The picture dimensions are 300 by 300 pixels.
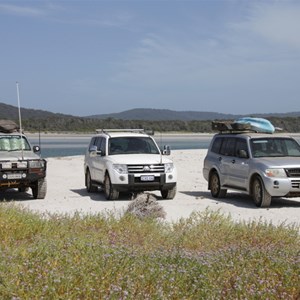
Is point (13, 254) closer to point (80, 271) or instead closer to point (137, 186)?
point (80, 271)

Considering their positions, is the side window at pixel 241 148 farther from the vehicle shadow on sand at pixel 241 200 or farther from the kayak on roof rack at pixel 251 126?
the vehicle shadow on sand at pixel 241 200

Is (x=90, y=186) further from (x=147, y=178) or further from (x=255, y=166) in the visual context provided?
(x=255, y=166)

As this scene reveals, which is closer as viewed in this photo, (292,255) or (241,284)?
(241,284)

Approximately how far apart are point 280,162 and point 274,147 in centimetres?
125

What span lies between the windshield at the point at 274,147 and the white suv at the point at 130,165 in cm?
226

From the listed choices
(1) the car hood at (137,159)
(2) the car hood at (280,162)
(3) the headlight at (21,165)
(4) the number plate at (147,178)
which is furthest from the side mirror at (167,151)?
(3) the headlight at (21,165)

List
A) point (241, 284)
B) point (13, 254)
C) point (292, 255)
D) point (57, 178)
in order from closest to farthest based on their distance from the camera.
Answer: point (241, 284), point (13, 254), point (292, 255), point (57, 178)

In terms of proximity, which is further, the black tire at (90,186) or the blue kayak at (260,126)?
the black tire at (90,186)

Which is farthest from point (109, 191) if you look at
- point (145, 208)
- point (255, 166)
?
point (145, 208)

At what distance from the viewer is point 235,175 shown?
16500 mm

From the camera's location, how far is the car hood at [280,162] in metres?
15.0

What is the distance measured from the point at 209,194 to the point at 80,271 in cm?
1297

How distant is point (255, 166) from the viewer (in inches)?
606

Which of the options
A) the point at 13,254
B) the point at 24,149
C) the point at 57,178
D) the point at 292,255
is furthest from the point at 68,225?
the point at 57,178
